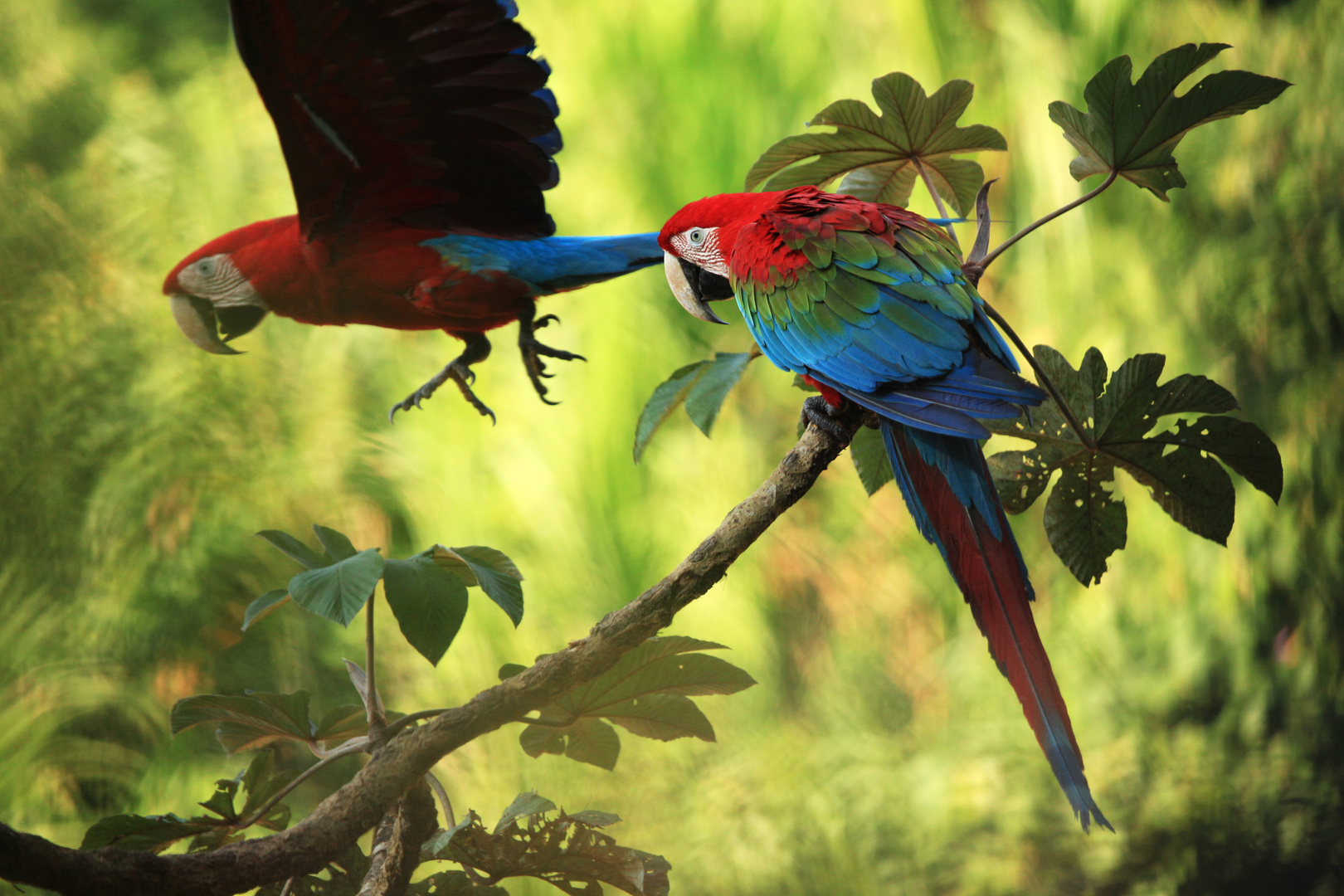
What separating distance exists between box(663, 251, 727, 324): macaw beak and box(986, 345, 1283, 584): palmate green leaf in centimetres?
18

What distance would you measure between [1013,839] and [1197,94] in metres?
1.22

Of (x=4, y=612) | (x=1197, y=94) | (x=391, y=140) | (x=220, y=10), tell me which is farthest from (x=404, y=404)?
(x=220, y=10)

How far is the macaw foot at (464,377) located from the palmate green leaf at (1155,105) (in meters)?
0.31

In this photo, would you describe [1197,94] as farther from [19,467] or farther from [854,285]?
[19,467]

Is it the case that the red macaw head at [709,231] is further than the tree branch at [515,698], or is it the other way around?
the red macaw head at [709,231]

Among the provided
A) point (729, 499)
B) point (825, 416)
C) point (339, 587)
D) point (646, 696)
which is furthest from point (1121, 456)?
point (729, 499)

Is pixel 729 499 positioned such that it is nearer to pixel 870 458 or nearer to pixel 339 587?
pixel 870 458

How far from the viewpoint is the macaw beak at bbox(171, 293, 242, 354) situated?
452mm

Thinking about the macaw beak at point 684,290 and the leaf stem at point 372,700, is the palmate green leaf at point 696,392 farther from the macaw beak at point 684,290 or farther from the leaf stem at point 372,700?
the leaf stem at point 372,700

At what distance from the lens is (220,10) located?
1509mm

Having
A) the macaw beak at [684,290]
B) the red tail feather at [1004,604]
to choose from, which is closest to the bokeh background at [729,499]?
the macaw beak at [684,290]

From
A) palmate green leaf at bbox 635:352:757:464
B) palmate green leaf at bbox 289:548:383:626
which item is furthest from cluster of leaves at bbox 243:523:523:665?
palmate green leaf at bbox 635:352:757:464

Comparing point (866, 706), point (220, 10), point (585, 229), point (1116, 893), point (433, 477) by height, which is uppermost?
point (220, 10)

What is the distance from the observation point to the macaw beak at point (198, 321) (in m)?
0.45
